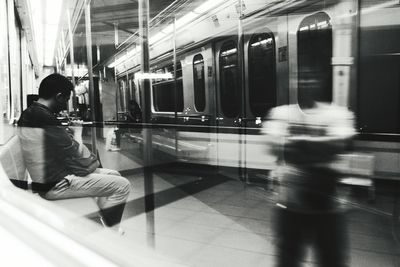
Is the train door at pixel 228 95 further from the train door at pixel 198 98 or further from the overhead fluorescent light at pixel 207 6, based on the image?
the overhead fluorescent light at pixel 207 6

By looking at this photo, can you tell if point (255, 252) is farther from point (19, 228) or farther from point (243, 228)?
point (19, 228)

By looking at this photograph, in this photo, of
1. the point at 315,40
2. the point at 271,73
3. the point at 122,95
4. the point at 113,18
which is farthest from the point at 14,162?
the point at 122,95

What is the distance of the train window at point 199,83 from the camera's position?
5.29 meters

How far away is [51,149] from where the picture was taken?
2.41 meters

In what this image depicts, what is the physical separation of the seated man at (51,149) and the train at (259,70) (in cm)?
137

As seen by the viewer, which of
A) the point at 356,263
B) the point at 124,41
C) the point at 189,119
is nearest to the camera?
the point at 356,263

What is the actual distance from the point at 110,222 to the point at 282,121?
1792mm

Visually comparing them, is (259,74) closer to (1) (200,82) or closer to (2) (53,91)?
(1) (200,82)

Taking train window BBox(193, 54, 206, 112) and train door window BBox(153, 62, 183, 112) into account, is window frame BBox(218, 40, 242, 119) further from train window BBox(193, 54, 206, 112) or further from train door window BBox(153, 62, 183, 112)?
train door window BBox(153, 62, 183, 112)

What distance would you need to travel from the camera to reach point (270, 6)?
4.17 meters

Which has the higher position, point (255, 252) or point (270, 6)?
point (270, 6)

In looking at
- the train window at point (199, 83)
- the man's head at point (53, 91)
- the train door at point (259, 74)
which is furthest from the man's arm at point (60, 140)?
the train window at point (199, 83)

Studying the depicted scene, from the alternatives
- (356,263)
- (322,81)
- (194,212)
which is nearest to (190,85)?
(194,212)

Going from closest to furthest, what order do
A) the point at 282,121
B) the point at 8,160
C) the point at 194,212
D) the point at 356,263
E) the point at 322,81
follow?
1. the point at 322,81
2. the point at 282,121
3. the point at 8,160
4. the point at 356,263
5. the point at 194,212
